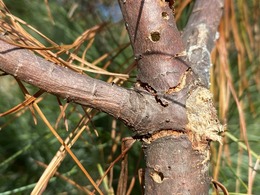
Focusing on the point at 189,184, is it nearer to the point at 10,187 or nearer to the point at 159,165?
the point at 159,165

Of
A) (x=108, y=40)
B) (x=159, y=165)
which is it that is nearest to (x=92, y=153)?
(x=108, y=40)

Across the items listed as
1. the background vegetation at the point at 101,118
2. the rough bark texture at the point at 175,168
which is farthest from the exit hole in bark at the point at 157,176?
the background vegetation at the point at 101,118

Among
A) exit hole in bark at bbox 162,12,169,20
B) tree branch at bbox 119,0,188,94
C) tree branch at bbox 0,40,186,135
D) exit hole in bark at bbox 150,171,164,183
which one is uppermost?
exit hole in bark at bbox 162,12,169,20

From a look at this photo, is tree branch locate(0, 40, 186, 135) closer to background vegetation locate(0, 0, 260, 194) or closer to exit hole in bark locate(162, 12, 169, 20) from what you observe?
exit hole in bark locate(162, 12, 169, 20)

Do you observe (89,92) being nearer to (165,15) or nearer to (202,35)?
(165,15)

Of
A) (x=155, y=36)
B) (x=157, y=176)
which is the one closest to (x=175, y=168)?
(x=157, y=176)

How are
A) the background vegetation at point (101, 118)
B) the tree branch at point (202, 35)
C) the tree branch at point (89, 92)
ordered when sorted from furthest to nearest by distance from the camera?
1. the background vegetation at point (101, 118)
2. the tree branch at point (202, 35)
3. the tree branch at point (89, 92)

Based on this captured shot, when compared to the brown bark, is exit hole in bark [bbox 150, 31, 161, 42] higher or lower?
higher

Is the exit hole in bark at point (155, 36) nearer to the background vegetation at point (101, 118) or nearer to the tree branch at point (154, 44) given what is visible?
the tree branch at point (154, 44)

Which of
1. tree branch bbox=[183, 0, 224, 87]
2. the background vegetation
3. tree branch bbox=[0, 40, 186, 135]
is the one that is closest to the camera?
tree branch bbox=[0, 40, 186, 135]

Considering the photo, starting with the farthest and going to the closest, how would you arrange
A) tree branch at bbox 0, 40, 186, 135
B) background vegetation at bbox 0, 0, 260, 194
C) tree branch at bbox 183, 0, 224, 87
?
background vegetation at bbox 0, 0, 260, 194, tree branch at bbox 183, 0, 224, 87, tree branch at bbox 0, 40, 186, 135

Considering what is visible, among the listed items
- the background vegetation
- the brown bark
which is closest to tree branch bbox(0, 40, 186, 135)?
the brown bark
